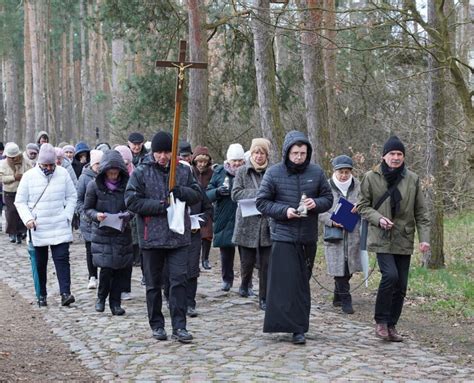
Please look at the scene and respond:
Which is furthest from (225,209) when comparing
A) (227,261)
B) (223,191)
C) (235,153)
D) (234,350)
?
(234,350)

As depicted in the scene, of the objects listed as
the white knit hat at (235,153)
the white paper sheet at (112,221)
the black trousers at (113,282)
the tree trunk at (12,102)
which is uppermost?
the tree trunk at (12,102)

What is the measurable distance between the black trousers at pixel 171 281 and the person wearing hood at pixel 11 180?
30.6 feet

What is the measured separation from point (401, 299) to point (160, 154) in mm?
2799

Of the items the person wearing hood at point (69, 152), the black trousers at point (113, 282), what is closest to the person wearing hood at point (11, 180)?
the person wearing hood at point (69, 152)

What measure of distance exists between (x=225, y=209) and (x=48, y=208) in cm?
238

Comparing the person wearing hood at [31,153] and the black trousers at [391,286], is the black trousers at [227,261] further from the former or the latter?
the person wearing hood at [31,153]

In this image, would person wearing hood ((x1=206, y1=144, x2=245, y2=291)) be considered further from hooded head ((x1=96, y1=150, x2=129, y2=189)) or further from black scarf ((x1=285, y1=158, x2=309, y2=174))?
black scarf ((x1=285, y1=158, x2=309, y2=174))

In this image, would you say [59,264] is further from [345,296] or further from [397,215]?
[397,215]

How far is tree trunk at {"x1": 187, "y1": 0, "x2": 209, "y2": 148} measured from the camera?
18.3m

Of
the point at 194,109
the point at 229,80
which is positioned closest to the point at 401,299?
the point at 194,109

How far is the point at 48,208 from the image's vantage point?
11.0 meters

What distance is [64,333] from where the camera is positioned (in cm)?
975

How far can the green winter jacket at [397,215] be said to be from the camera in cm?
895

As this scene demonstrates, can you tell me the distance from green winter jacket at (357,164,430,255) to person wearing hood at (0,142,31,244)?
1005 centimetres
